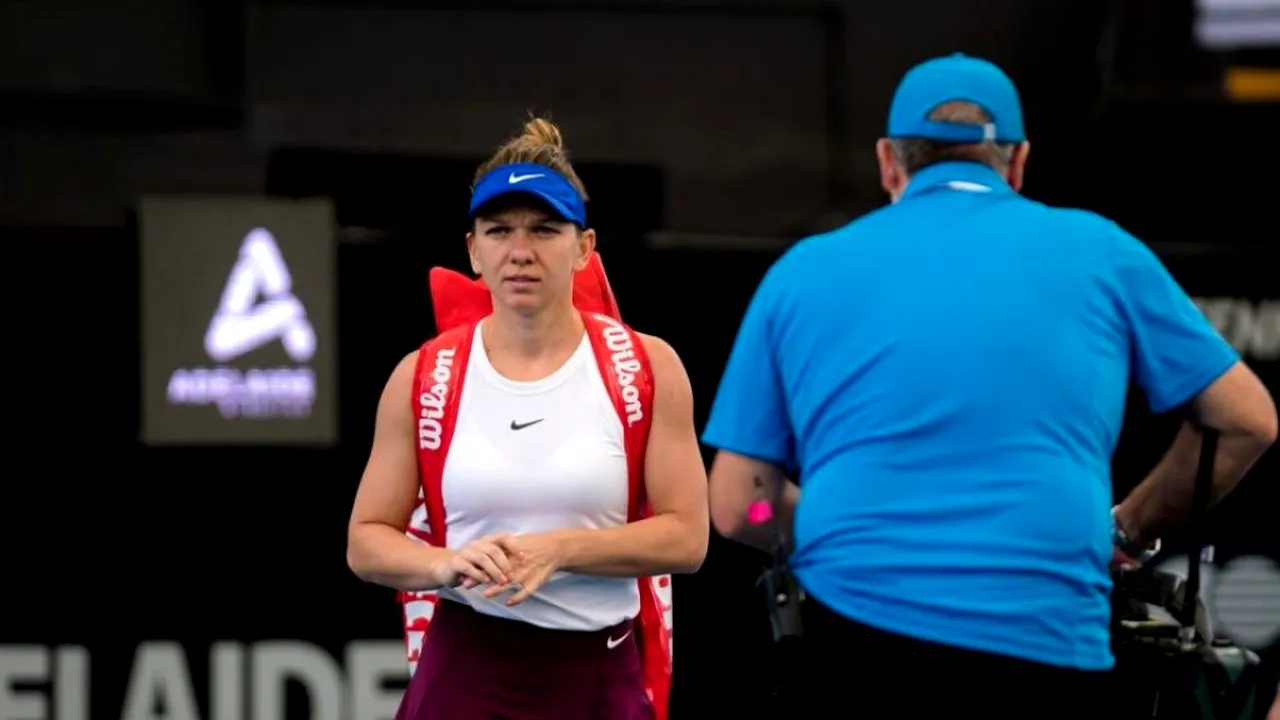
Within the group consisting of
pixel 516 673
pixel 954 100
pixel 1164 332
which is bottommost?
pixel 516 673

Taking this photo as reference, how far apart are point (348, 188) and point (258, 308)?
16.0 inches

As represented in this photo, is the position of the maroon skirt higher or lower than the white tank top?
lower

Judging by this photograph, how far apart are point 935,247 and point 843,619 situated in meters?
0.55

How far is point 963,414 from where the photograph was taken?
10.5 ft

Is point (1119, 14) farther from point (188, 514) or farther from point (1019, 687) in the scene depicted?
point (1019, 687)

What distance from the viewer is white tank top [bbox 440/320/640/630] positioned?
12.0 ft

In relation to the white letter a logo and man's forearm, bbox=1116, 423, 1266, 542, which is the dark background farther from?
man's forearm, bbox=1116, 423, 1266, 542

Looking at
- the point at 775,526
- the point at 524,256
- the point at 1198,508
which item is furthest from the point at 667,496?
the point at 1198,508

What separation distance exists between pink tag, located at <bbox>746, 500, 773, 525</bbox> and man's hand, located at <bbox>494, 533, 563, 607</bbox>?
31cm

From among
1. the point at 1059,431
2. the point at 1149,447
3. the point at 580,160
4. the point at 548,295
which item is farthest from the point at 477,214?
the point at 1149,447

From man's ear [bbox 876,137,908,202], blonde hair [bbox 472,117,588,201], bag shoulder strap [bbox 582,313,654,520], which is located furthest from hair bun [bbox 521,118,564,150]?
man's ear [bbox 876,137,908,202]

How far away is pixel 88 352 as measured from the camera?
6.11 meters

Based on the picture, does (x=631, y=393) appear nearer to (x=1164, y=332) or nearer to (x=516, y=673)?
(x=516, y=673)

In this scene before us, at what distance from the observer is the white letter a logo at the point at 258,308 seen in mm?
6098
